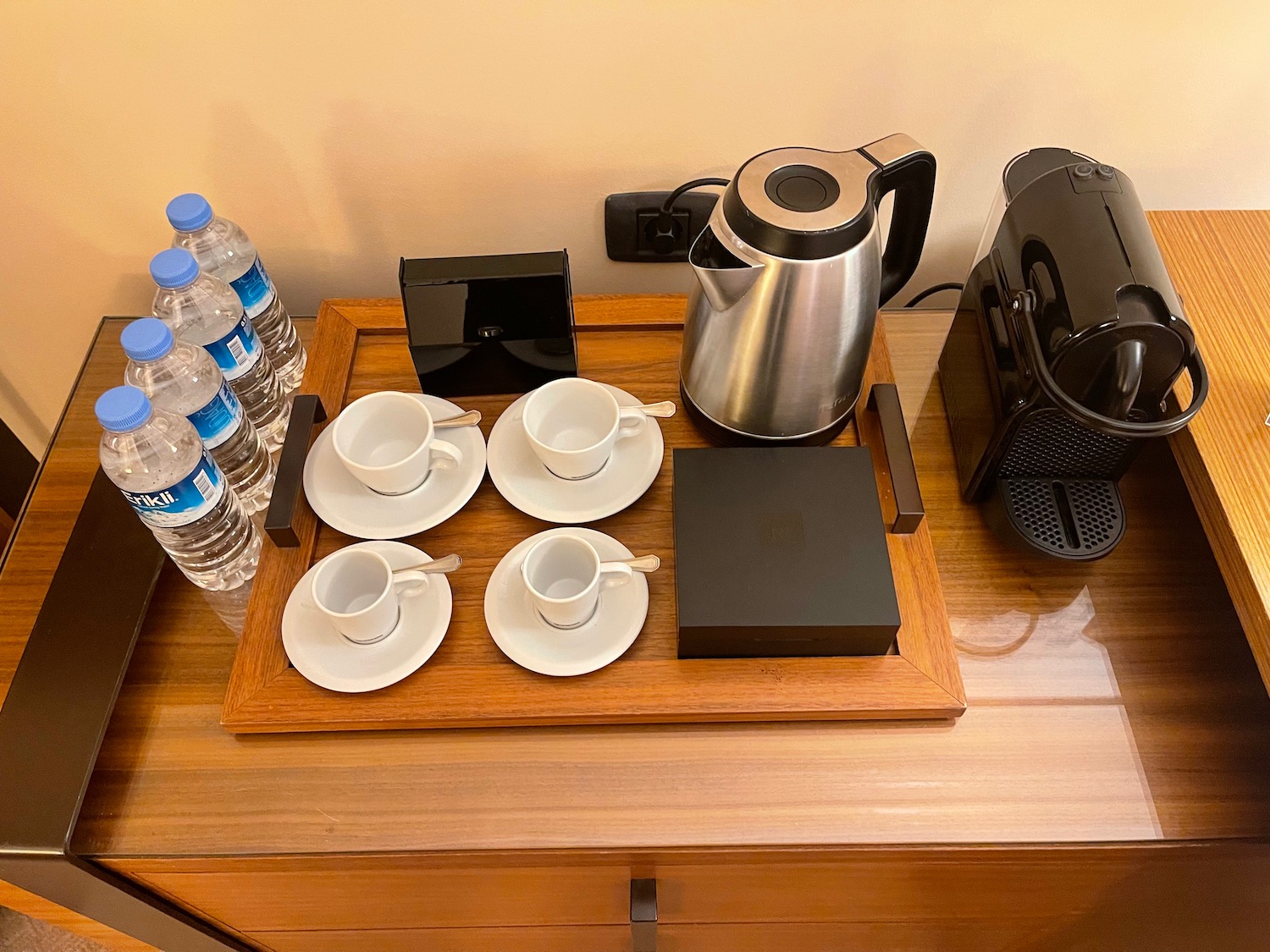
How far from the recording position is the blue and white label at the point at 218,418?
0.73m

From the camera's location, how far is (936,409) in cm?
85

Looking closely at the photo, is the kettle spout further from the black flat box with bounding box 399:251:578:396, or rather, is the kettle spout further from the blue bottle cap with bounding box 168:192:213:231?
the blue bottle cap with bounding box 168:192:213:231

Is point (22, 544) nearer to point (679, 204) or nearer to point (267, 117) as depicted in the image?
point (267, 117)

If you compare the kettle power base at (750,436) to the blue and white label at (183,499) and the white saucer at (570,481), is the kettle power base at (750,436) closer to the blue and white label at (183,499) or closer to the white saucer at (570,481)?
the white saucer at (570,481)

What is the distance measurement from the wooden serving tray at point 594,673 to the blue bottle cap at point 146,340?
17cm

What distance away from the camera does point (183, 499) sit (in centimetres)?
68

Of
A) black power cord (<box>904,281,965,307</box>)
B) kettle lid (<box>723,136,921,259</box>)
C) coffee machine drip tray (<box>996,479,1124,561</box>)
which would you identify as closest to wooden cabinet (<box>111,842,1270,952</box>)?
coffee machine drip tray (<box>996,479,1124,561</box>)

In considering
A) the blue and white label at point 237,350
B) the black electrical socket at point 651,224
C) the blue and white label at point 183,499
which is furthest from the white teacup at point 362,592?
the black electrical socket at point 651,224

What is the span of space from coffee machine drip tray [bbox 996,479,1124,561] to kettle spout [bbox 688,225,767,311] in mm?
299

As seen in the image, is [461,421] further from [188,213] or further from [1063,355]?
[1063,355]

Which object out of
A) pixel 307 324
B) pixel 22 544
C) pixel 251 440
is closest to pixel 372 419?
pixel 251 440

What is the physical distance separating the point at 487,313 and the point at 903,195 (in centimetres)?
37

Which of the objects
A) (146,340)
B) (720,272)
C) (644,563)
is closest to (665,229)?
(720,272)

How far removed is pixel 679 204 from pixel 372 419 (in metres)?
0.39
